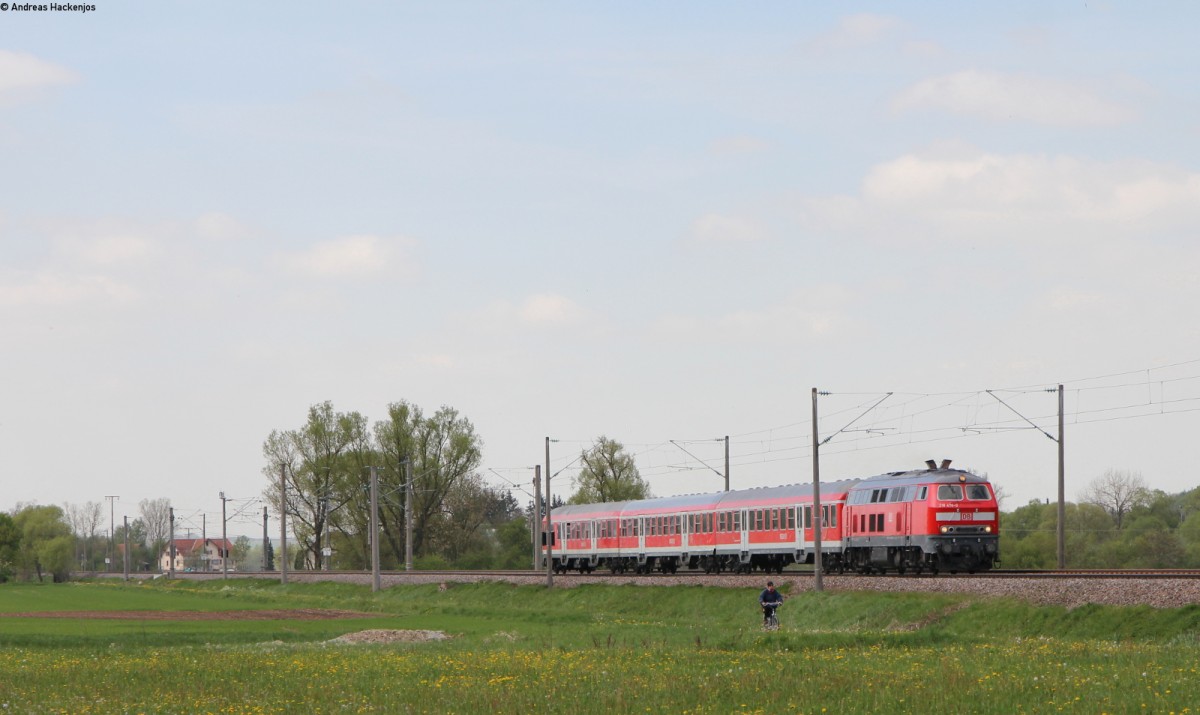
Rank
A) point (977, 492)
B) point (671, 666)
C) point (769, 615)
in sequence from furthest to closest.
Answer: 1. point (977, 492)
2. point (769, 615)
3. point (671, 666)

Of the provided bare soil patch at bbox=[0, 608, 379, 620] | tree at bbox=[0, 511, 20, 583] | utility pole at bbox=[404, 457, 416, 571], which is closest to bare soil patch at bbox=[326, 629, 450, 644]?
bare soil patch at bbox=[0, 608, 379, 620]

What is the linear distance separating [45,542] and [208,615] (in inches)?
5153

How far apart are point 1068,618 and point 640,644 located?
11.3 meters

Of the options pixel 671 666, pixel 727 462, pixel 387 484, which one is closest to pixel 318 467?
pixel 387 484

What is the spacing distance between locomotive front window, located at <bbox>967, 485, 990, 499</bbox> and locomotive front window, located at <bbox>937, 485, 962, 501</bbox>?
0.42 metres

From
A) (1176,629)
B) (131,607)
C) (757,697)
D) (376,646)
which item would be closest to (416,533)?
(131,607)

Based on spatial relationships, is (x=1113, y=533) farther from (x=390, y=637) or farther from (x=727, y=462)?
(x=390, y=637)

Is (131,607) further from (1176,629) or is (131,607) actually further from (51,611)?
(1176,629)

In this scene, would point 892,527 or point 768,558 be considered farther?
point 768,558

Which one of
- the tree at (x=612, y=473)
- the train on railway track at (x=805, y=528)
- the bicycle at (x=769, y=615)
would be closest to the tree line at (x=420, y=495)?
the tree at (x=612, y=473)

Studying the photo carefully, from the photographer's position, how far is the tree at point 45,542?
17988cm

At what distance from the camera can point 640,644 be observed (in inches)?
1289

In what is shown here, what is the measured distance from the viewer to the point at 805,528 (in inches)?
2219

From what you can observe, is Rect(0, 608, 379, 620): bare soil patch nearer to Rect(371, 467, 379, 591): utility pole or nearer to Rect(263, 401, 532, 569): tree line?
Rect(371, 467, 379, 591): utility pole
